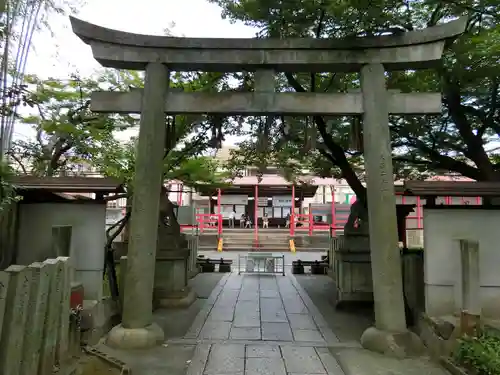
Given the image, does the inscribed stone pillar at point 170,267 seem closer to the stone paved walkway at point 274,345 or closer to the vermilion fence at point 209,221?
the stone paved walkway at point 274,345

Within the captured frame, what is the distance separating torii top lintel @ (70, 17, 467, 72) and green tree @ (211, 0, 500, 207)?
0.57 metres

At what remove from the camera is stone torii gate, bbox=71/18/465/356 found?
6176 mm

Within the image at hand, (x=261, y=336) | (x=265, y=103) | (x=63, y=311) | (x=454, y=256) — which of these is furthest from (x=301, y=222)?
(x=63, y=311)

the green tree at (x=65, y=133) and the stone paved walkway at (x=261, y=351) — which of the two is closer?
the stone paved walkway at (x=261, y=351)

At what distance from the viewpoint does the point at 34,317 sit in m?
3.54

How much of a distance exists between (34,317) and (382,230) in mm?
4703

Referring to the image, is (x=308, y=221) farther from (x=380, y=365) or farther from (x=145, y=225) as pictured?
(x=380, y=365)

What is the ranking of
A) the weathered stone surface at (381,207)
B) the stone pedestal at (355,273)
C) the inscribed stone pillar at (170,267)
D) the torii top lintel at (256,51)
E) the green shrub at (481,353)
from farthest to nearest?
1. the inscribed stone pillar at (170,267)
2. the stone pedestal at (355,273)
3. the torii top lintel at (256,51)
4. the weathered stone surface at (381,207)
5. the green shrub at (481,353)

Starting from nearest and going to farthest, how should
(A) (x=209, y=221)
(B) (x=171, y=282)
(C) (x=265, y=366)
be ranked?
(C) (x=265, y=366), (B) (x=171, y=282), (A) (x=209, y=221)

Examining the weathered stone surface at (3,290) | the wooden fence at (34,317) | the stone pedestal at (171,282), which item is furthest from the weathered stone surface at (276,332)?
the weathered stone surface at (3,290)

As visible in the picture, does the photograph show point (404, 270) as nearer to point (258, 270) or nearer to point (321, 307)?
point (321, 307)

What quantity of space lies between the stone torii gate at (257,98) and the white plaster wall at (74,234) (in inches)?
20.8

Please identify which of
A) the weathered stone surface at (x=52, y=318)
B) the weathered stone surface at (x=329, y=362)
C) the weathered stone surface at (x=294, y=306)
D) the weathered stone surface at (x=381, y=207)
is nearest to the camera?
the weathered stone surface at (x=52, y=318)

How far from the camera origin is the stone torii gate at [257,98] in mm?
6176
